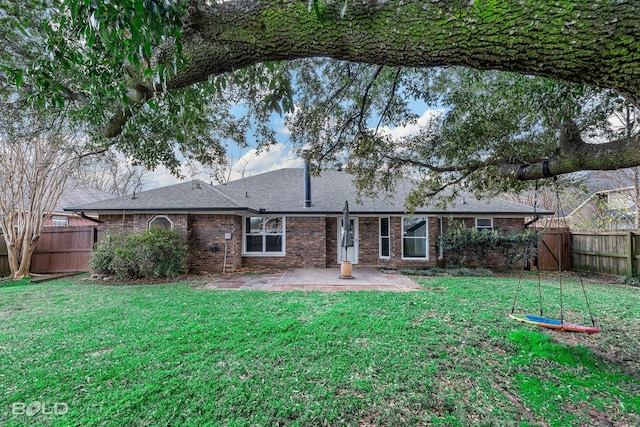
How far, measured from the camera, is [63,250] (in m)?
11.9

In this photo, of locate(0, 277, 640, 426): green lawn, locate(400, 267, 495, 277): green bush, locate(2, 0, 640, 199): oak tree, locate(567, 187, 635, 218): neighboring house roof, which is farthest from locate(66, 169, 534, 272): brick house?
locate(2, 0, 640, 199): oak tree

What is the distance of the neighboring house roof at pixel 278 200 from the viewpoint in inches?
421

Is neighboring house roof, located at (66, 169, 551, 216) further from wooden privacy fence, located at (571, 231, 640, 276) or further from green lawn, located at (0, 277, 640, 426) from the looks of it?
green lawn, located at (0, 277, 640, 426)

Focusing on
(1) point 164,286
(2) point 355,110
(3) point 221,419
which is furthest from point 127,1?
(1) point 164,286

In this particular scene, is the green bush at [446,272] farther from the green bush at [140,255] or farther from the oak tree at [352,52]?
the green bush at [140,255]

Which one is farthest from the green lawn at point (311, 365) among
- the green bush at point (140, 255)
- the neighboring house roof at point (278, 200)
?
the neighboring house roof at point (278, 200)

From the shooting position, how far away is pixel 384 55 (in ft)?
6.72

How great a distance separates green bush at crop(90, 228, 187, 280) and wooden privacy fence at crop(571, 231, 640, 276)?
14.7 metres

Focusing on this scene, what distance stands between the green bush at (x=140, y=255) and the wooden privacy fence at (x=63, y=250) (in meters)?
3.00

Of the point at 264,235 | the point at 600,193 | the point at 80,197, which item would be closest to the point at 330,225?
the point at 264,235

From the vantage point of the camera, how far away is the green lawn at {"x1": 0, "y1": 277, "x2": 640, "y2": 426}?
2.73 meters

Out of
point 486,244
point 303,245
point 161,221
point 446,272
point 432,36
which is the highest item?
point 432,36

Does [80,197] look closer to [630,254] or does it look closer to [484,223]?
[484,223]

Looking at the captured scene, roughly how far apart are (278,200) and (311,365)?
990 centimetres
